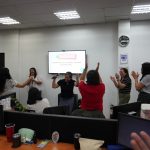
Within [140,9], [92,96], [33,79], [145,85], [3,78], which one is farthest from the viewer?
[33,79]

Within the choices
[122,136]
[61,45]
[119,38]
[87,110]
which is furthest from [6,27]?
[122,136]

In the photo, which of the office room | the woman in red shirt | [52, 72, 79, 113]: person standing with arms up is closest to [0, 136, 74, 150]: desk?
the woman in red shirt

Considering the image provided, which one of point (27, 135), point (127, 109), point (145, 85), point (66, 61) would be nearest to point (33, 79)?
point (66, 61)

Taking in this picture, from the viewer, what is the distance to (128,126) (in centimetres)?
161

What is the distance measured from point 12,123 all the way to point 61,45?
403 centimetres

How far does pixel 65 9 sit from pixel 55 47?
187 centimetres

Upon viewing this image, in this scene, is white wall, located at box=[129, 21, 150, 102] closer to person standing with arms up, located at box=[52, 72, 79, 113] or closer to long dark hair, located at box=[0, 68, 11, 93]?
person standing with arms up, located at box=[52, 72, 79, 113]

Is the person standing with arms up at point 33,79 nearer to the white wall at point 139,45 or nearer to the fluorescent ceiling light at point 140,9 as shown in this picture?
the white wall at point 139,45

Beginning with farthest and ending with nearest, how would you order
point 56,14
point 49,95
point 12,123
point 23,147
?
1. point 49,95
2. point 56,14
3. point 12,123
4. point 23,147

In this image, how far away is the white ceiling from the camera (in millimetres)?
3918

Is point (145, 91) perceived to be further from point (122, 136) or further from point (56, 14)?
point (56, 14)

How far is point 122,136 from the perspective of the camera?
5.52 ft

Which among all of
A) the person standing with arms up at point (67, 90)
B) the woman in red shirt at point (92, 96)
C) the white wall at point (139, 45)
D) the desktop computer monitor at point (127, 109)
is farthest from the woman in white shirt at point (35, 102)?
the white wall at point (139, 45)

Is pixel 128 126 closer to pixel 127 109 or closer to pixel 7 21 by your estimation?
pixel 127 109
